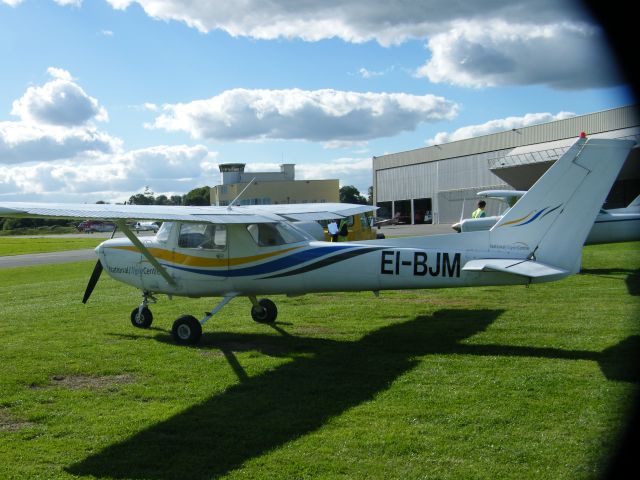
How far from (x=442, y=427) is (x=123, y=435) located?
8.65 feet

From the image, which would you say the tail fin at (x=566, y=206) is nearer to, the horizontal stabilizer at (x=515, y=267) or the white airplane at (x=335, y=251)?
the white airplane at (x=335, y=251)

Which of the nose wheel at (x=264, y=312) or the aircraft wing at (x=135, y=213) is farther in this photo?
the nose wheel at (x=264, y=312)

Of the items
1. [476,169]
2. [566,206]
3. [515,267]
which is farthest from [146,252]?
[476,169]

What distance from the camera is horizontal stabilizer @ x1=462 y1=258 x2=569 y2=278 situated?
6867 mm

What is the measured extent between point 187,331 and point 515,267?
4431mm

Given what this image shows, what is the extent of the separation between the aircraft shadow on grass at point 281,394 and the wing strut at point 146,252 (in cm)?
87

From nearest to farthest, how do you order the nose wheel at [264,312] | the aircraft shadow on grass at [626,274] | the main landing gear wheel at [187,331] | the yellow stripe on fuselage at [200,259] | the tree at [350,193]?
the main landing gear wheel at [187,331], the yellow stripe on fuselage at [200,259], the nose wheel at [264,312], the aircraft shadow on grass at [626,274], the tree at [350,193]

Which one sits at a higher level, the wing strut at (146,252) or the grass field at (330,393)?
the wing strut at (146,252)

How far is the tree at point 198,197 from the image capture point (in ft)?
336

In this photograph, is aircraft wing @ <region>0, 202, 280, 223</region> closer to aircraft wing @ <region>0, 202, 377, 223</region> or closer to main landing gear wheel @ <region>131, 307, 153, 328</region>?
aircraft wing @ <region>0, 202, 377, 223</region>

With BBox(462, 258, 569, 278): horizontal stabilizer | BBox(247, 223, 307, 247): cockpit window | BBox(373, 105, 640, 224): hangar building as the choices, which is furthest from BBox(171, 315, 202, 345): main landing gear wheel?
BBox(373, 105, 640, 224): hangar building

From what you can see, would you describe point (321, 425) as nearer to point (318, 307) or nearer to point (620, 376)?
point (620, 376)

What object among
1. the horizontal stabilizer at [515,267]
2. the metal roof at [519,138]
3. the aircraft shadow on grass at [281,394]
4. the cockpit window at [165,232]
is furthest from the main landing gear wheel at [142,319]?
the metal roof at [519,138]

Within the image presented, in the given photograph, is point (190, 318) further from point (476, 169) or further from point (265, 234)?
point (476, 169)
